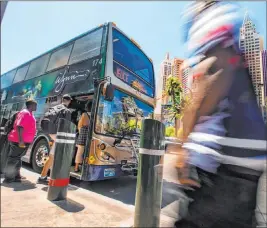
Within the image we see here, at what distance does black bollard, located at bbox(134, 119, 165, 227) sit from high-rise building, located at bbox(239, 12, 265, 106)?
1.04 meters

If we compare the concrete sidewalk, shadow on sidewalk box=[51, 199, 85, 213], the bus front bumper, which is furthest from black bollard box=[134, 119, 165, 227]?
the bus front bumper

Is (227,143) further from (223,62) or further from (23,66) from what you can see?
(23,66)

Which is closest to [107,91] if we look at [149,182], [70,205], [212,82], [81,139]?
[81,139]

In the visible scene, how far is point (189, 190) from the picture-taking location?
Result: 5.19 feet

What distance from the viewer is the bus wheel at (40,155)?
4.97m

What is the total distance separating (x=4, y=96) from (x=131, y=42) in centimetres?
581

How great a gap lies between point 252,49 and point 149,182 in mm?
1537

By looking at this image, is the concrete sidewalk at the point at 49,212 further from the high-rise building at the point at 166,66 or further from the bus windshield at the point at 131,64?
the bus windshield at the point at 131,64

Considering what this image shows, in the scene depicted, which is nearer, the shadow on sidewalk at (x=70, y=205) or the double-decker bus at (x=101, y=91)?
the shadow on sidewalk at (x=70, y=205)

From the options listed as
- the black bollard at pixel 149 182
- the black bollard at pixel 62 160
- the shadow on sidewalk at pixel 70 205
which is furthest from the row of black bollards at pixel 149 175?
the black bollard at pixel 62 160

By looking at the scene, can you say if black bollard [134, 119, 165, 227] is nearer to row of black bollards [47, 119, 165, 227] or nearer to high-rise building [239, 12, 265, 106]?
row of black bollards [47, 119, 165, 227]

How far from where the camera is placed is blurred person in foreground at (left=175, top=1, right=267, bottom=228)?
1320 millimetres

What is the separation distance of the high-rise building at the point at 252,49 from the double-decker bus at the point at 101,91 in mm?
2679

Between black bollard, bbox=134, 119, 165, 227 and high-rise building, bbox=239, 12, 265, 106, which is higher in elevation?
high-rise building, bbox=239, 12, 265, 106
